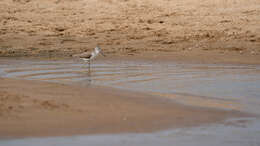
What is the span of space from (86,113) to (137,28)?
26.8 ft

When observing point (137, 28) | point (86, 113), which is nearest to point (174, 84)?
point (86, 113)

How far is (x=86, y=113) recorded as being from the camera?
5648 millimetres

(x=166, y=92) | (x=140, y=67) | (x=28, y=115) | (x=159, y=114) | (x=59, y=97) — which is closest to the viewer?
Result: (x=28, y=115)

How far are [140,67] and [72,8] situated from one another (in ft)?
18.3

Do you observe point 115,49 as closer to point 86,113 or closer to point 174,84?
point 174,84

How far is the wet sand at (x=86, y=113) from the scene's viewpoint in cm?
510

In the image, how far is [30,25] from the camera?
14.1m

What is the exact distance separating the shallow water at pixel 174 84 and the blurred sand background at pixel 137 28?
1246 mm

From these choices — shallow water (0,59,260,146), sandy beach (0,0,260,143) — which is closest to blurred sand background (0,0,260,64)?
sandy beach (0,0,260,143)

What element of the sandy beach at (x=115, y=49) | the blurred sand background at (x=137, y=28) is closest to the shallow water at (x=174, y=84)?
the sandy beach at (x=115, y=49)

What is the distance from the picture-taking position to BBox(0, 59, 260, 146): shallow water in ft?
15.9

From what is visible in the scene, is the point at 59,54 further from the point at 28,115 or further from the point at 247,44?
the point at 28,115

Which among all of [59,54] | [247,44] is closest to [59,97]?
[59,54]

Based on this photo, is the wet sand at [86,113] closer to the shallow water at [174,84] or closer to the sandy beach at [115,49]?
the sandy beach at [115,49]
